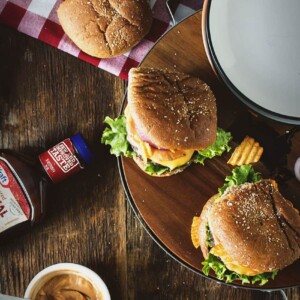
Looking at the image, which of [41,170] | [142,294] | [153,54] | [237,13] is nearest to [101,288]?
[142,294]

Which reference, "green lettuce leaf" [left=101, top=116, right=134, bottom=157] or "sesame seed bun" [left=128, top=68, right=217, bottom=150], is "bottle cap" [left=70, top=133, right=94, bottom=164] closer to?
"green lettuce leaf" [left=101, top=116, right=134, bottom=157]

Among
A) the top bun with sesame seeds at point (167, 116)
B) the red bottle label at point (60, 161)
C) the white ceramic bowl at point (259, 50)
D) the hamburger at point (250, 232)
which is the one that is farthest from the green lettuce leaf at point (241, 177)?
the white ceramic bowl at point (259, 50)

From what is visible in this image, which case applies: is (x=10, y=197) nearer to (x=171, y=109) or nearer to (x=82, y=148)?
(x=82, y=148)

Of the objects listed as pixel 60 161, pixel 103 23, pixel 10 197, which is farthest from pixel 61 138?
pixel 103 23

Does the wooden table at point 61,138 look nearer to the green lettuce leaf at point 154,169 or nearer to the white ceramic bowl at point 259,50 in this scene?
the green lettuce leaf at point 154,169

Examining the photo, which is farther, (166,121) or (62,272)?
(62,272)

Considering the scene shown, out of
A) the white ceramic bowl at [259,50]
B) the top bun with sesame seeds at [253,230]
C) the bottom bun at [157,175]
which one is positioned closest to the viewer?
the white ceramic bowl at [259,50]

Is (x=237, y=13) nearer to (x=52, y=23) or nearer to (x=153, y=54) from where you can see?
(x=153, y=54)
